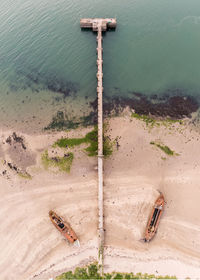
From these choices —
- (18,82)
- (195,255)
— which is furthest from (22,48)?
(195,255)

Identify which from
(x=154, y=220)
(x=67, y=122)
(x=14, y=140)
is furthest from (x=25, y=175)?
(x=154, y=220)

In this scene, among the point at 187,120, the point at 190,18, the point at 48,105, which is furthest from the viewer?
the point at 190,18

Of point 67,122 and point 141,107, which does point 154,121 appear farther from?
point 67,122

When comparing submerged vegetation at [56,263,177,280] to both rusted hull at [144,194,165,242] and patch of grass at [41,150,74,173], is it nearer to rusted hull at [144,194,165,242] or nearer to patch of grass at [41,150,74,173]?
rusted hull at [144,194,165,242]

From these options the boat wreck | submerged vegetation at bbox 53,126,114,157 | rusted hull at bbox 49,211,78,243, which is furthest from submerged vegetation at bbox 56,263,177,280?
submerged vegetation at bbox 53,126,114,157

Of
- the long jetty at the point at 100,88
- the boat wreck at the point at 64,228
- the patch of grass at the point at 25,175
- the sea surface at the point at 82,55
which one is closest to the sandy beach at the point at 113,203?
the patch of grass at the point at 25,175

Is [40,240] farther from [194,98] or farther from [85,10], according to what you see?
[85,10]
